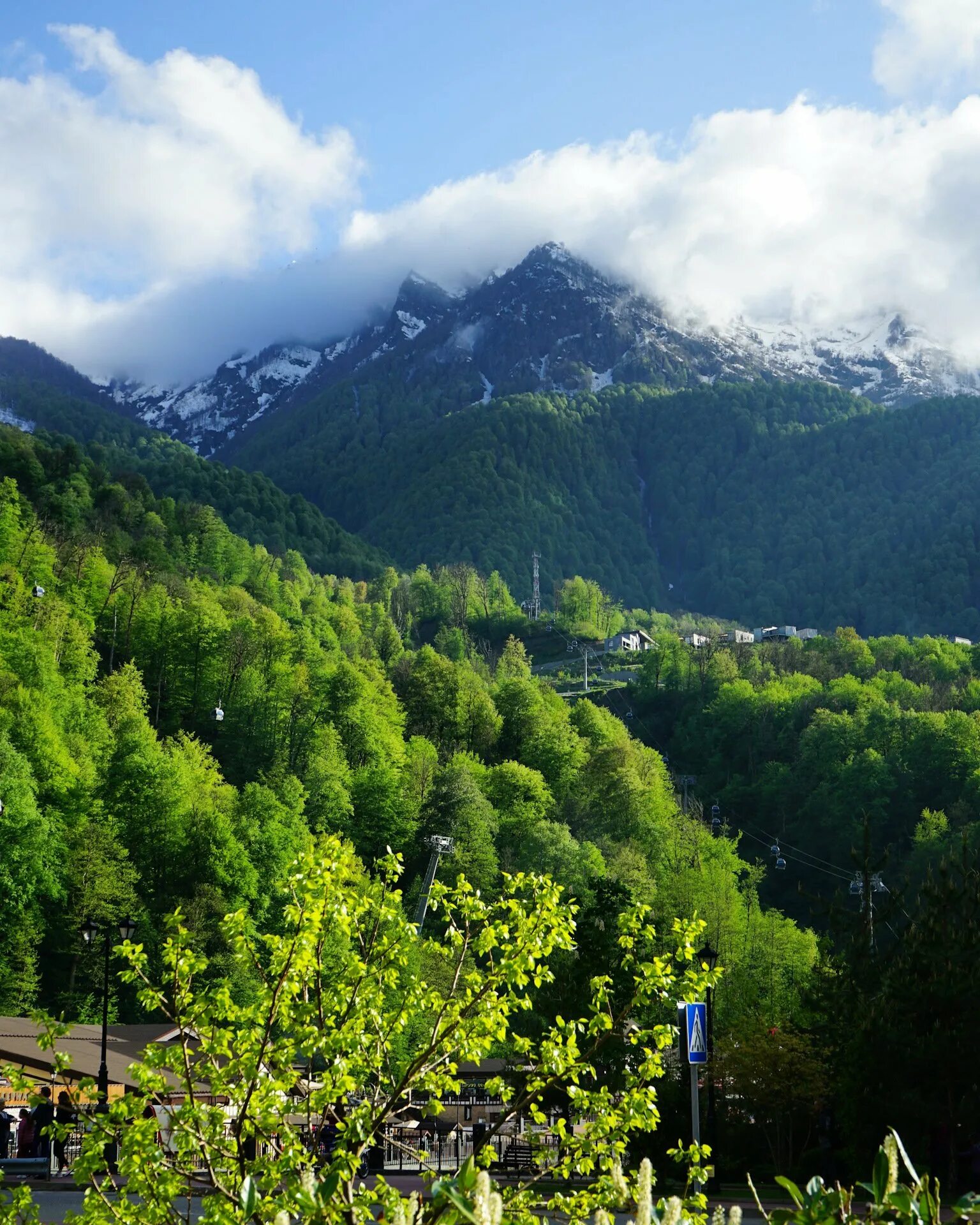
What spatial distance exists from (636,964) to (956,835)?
3930 inches

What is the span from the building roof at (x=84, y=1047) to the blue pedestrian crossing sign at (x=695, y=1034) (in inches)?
435

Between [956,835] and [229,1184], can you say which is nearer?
[229,1184]

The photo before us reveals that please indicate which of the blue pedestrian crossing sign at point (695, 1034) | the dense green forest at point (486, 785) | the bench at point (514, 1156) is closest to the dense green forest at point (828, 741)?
the dense green forest at point (486, 785)

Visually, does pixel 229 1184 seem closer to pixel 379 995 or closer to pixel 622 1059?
pixel 379 995

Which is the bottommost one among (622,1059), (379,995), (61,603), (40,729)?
(622,1059)

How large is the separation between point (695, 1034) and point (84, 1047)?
834 inches

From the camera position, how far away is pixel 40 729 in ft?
242

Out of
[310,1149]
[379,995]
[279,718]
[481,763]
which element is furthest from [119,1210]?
[481,763]

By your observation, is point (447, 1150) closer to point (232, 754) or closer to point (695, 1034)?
point (695, 1034)

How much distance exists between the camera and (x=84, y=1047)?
Result: 39.8 meters

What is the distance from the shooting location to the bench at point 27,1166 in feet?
101

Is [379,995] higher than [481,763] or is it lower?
lower

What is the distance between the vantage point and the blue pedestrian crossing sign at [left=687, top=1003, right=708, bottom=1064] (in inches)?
998

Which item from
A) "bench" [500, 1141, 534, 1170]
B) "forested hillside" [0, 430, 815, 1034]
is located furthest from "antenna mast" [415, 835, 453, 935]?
"bench" [500, 1141, 534, 1170]
